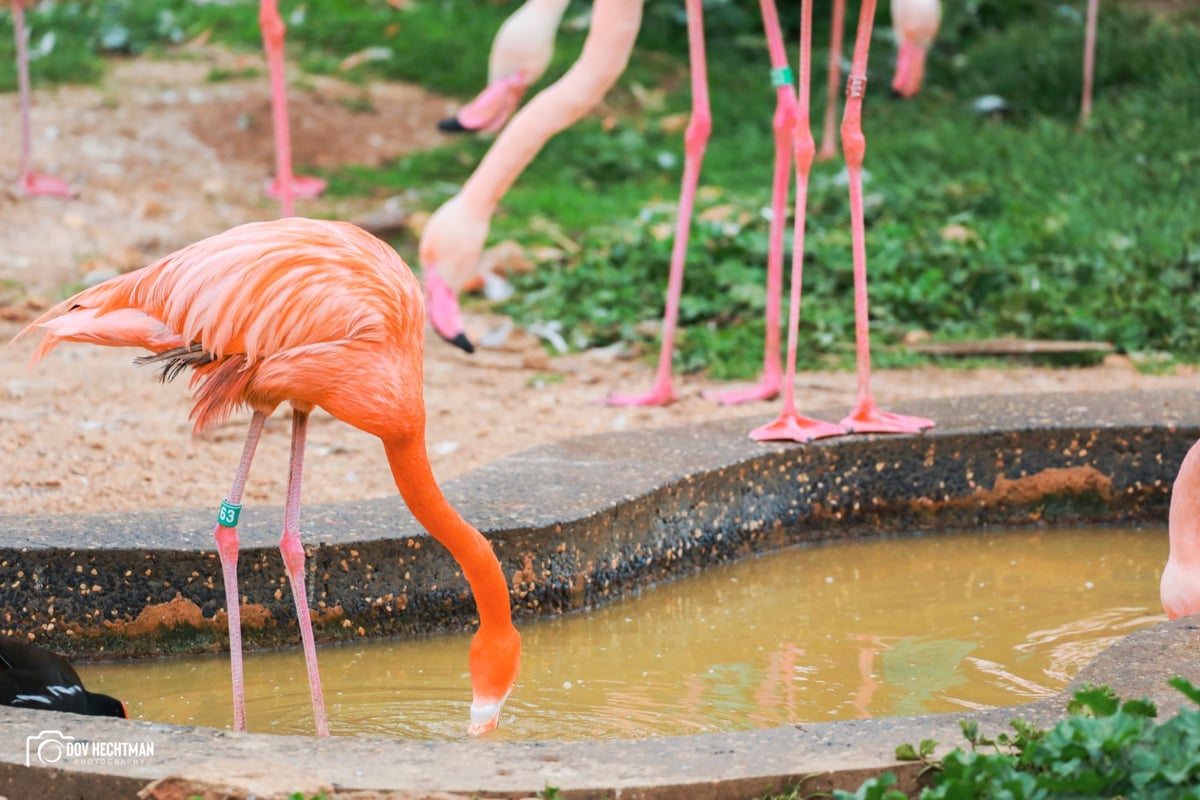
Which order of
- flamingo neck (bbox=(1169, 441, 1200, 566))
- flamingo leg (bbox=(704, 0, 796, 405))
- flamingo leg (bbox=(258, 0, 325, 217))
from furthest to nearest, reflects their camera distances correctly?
flamingo leg (bbox=(258, 0, 325, 217)) → flamingo leg (bbox=(704, 0, 796, 405)) → flamingo neck (bbox=(1169, 441, 1200, 566))

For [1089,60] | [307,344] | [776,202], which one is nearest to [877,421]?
[776,202]

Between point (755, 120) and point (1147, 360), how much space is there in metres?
Result: 4.14

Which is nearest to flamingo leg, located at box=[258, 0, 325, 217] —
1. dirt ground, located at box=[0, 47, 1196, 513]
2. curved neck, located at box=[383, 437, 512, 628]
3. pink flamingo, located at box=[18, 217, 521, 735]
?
dirt ground, located at box=[0, 47, 1196, 513]

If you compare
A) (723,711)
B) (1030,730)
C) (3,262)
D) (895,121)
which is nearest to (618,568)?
(723,711)

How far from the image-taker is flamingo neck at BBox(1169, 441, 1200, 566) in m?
2.98

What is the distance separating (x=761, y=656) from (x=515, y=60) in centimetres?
205

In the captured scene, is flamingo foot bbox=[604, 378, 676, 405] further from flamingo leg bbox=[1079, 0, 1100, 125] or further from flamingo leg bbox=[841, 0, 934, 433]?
flamingo leg bbox=[1079, 0, 1100, 125]

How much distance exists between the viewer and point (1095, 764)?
2.07 meters

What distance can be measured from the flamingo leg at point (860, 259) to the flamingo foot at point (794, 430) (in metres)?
0.06

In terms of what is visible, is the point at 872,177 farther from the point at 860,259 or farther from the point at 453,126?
the point at 453,126

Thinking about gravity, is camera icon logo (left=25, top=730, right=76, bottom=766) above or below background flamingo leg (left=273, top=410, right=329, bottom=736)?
below

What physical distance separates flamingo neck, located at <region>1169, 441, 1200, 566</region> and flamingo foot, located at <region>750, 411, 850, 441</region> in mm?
1265

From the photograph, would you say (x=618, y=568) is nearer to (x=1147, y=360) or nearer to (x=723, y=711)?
(x=723, y=711)

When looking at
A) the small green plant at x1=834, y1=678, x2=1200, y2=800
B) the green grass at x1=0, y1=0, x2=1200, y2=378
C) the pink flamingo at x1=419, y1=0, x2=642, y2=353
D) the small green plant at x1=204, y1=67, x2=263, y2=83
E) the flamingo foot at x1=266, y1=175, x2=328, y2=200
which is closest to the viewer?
the small green plant at x1=834, y1=678, x2=1200, y2=800
